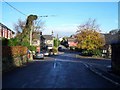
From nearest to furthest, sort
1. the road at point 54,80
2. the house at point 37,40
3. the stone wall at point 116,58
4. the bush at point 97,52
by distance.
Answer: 1. the road at point 54,80
2. the stone wall at point 116,58
3. the bush at point 97,52
4. the house at point 37,40

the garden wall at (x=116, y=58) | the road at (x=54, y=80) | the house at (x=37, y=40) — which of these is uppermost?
the house at (x=37, y=40)

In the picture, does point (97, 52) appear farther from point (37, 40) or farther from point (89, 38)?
point (37, 40)

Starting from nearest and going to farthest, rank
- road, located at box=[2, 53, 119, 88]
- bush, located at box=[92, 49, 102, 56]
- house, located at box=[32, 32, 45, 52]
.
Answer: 1. road, located at box=[2, 53, 119, 88]
2. bush, located at box=[92, 49, 102, 56]
3. house, located at box=[32, 32, 45, 52]

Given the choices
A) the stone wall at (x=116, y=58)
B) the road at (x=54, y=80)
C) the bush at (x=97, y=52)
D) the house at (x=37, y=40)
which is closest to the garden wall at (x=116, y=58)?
the stone wall at (x=116, y=58)

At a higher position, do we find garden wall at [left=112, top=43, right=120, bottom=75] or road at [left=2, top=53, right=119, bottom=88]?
garden wall at [left=112, top=43, right=120, bottom=75]

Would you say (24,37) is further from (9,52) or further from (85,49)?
(9,52)

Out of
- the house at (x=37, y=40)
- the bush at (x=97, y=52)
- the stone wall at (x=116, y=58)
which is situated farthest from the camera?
the house at (x=37, y=40)

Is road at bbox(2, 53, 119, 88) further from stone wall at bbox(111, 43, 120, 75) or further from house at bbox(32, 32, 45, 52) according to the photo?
house at bbox(32, 32, 45, 52)

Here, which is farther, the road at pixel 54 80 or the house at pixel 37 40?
the house at pixel 37 40

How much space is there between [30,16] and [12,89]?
193 feet

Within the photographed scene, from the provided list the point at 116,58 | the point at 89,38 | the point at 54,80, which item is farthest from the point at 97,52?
the point at 54,80

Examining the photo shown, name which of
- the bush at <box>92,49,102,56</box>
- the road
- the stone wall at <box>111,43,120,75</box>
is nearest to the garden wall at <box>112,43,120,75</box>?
the stone wall at <box>111,43,120,75</box>

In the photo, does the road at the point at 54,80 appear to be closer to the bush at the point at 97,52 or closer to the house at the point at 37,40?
the bush at the point at 97,52

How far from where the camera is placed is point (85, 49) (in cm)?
8575
